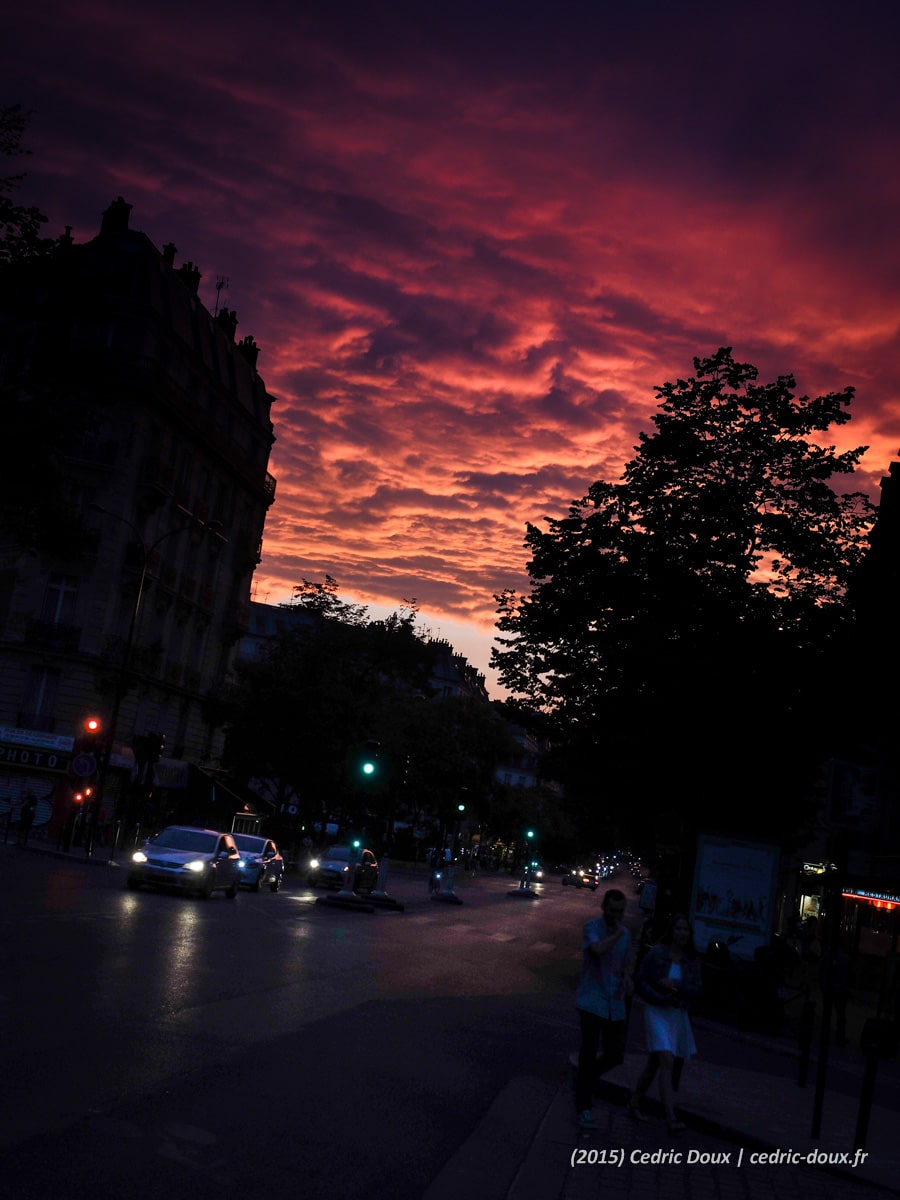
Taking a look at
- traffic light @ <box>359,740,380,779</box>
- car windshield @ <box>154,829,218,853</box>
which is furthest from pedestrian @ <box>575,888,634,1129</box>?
traffic light @ <box>359,740,380,779</box>

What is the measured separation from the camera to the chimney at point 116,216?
2245 inches

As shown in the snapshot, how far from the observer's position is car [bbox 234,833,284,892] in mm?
37906

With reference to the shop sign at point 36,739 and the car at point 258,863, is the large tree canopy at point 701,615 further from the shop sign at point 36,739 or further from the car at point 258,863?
the shop sign at point 36,739

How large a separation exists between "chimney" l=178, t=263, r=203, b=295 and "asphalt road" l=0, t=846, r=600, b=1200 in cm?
4238

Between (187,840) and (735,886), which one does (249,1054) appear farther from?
(187,840)

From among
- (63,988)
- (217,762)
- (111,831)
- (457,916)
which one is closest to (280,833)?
(217,762)

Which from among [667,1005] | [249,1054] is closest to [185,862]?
[249,1054]

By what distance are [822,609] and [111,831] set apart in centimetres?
2690

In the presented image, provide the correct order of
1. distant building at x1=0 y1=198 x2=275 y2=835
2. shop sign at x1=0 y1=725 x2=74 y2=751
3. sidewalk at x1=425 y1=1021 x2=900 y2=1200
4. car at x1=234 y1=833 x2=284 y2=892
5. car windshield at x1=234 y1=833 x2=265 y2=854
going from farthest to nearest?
distant building at x1=0 y1=198 x2=275 y2=835
shop sign at x1=0 y1=725 x2=74 y2=751
car windshield at x1=234 y1=833 x2=265 y2=854
car at x1=234 y1=833 x2=284 y2=892
sidewalk at x1=425 y1=1021 x2=900 y2=1200

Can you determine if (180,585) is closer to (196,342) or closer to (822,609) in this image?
(196,342)

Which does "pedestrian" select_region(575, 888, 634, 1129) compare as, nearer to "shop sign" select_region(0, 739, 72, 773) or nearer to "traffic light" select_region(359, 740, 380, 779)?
"traffic light" select_region(359, 740, 380, 779)

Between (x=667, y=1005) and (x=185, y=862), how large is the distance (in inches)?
798

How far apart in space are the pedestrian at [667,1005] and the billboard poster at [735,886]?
14666 millimetres

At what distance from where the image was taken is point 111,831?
4803 centimetres
